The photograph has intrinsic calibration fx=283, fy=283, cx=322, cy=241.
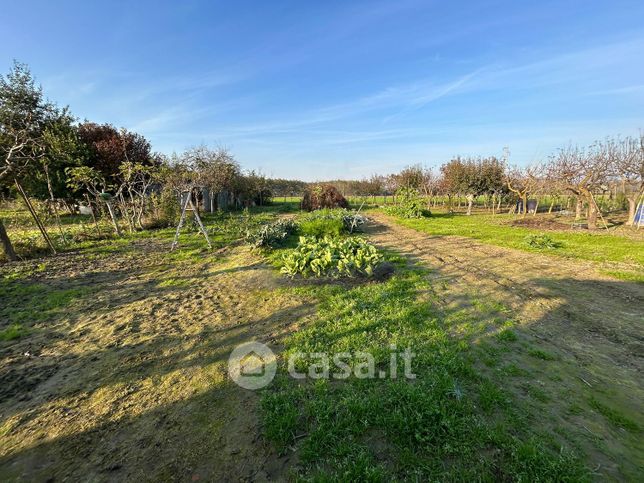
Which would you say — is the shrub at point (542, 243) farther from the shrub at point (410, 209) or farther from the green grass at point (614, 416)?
the shrub at point (410, 209)

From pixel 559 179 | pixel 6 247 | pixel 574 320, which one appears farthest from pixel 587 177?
pixel 6 247

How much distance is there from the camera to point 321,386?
298cm

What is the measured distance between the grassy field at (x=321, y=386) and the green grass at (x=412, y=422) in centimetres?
1

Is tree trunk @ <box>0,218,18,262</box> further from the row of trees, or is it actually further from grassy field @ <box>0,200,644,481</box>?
the row of trees

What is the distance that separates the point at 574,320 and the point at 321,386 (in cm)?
414

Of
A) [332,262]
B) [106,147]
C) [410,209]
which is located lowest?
[332,262]

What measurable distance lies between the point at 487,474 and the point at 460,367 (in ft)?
3.98

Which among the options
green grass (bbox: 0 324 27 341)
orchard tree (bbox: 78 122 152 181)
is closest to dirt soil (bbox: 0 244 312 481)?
green grass (bbox: 0 324 27 341)

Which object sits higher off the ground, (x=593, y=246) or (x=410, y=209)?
(x=410, y=209)

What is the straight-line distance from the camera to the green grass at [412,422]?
6.82 ft

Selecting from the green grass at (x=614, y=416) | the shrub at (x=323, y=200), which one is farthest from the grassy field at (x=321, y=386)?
the shrub at (x=323, y=200)

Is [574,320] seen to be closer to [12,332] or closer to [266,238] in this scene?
[266,238]

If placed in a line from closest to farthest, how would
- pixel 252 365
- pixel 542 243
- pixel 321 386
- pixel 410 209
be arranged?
pixel 321 386, pixel 252 365, pixel 542 243, pixel 410 209

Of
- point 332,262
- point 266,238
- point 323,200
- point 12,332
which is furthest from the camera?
point 323,200
